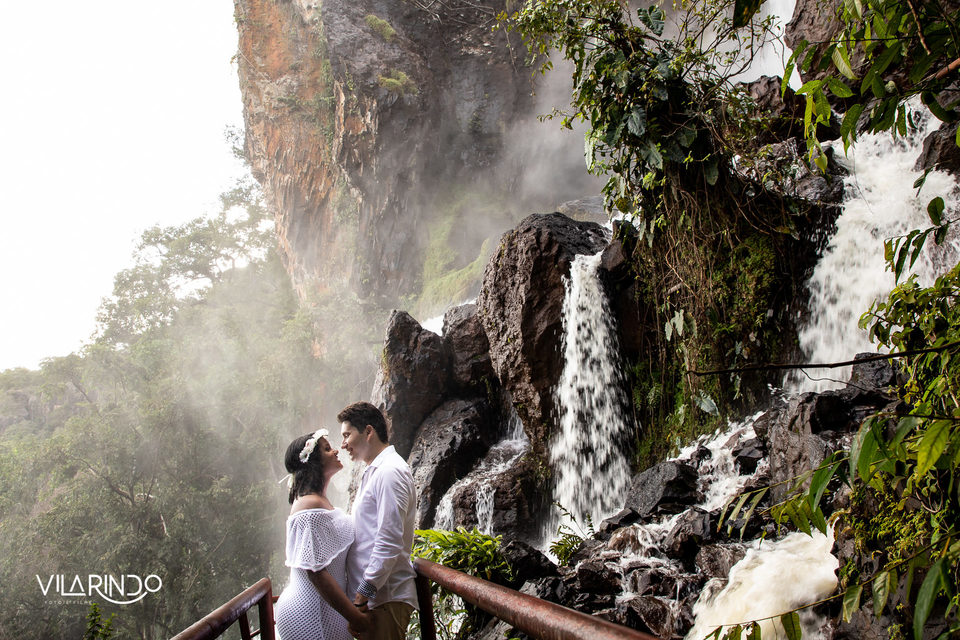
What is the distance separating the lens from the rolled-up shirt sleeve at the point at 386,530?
2071mm

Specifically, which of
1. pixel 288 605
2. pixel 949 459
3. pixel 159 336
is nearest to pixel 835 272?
pixel 949 459

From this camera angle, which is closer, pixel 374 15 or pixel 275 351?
pixel 374 15

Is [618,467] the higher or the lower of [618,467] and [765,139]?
the lower

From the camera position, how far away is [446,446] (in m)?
8.05

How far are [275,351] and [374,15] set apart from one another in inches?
515

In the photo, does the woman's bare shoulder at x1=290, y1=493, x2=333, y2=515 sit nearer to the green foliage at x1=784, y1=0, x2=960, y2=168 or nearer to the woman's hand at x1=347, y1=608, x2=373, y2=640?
the woman's hand at x1=347, y1=608, x2=373, y2=640

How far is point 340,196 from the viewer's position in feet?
66.4

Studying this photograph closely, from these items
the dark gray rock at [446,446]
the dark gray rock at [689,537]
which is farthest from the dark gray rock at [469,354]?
the dark gray rock at [689,537]

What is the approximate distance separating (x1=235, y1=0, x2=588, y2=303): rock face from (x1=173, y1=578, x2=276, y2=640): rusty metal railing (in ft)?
53.9

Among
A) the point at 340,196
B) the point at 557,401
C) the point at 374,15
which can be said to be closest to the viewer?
the point at 557,401

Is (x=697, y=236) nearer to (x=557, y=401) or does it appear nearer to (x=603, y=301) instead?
(x=603, y=301)

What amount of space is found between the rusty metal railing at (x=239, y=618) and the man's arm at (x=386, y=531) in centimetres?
45

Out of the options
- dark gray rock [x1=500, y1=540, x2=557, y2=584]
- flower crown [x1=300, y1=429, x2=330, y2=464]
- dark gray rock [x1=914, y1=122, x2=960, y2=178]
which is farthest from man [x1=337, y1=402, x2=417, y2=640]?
dark gray rock [x1=914, y1=122, x2=960, y2=178]

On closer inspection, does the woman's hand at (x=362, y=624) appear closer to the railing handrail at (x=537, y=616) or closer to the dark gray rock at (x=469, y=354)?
the railing handrail at (x=537, y=616)
